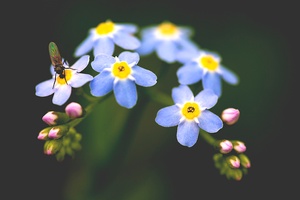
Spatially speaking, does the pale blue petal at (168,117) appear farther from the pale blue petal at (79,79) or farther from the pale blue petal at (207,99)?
the pale blue petal at (79,79)

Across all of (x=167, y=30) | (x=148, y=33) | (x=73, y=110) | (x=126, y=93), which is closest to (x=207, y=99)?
(x=126, y=93)

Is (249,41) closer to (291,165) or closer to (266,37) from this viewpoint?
(266,37)

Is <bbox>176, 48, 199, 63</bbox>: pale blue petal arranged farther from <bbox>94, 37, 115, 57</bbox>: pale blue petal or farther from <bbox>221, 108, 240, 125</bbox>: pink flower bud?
<bbox>221, 108, 240, 125</bbox>: pink flower bud

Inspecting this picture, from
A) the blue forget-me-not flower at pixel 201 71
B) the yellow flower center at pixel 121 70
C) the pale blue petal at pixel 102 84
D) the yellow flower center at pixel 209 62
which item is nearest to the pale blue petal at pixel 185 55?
the blue forget-me-not flower at pixel 201 71

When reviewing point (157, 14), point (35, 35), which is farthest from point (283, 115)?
point (35, 35)

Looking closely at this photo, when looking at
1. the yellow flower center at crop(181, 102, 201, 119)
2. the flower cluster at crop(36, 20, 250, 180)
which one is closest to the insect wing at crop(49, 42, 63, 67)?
the flower cluster at crop(36, 20, 250, 180)

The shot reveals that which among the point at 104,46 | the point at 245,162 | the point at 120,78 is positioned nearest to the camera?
the point at 120,78

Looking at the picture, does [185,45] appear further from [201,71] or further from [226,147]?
[226,147]
